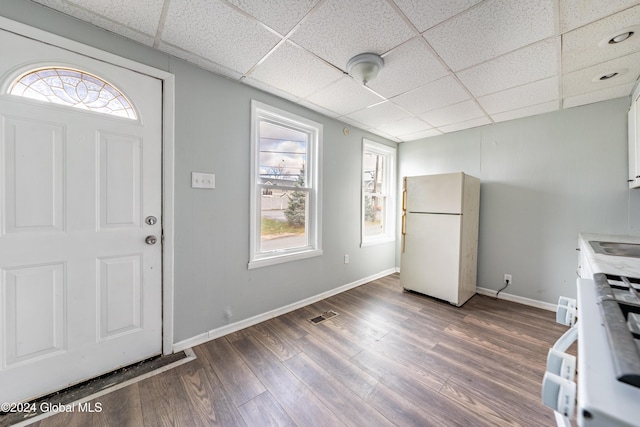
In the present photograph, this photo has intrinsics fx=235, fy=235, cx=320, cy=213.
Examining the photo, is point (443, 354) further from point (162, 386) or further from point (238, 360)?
point (162, 386)

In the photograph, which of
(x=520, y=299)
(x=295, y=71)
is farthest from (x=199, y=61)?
(x=520, y=299)

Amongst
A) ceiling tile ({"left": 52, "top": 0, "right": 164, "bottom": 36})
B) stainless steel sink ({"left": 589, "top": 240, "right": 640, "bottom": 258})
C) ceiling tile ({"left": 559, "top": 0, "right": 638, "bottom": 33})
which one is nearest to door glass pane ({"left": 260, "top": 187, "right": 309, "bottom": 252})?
ceiling tile ({"left": 52, "top": 0, "right": 164, "bottom": 36})

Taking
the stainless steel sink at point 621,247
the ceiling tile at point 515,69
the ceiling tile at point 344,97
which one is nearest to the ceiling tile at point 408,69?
the ceiling tile at point 344,97

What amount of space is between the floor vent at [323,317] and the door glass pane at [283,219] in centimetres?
80

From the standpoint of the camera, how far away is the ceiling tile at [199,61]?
1711 mm

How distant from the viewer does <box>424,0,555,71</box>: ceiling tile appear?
4.32 ft

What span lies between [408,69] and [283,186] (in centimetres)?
157

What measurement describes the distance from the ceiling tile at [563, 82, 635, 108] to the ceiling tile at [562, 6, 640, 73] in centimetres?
69

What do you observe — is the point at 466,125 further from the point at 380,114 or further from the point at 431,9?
the point at 431,9

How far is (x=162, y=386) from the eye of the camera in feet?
5.00

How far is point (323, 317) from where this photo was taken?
2.48m

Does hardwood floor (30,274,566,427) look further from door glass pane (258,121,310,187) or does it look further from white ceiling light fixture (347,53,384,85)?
white ceiling light fixture (347,53,384,85)

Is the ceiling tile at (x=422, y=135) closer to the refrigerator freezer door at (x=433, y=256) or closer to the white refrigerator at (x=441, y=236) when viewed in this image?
the white refrigerator at (x=441, y=236)

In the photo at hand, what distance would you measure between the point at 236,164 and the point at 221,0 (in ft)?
3.77
